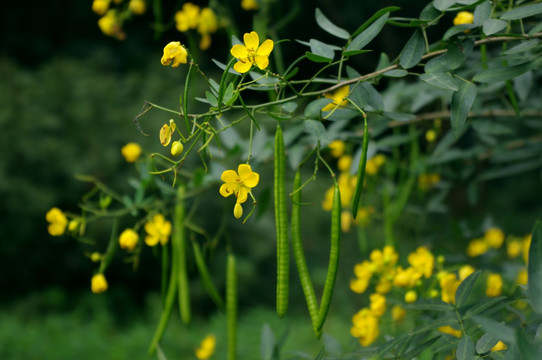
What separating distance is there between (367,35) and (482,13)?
0.45 feet

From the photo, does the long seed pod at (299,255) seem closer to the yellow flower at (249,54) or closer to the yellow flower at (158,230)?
the yellow flower at (249,54)

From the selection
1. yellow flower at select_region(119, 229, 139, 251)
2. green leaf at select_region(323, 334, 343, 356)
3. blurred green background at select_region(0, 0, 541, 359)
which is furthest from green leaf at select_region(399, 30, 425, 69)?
blurred green background at select_region(0, 0, 541, 359)

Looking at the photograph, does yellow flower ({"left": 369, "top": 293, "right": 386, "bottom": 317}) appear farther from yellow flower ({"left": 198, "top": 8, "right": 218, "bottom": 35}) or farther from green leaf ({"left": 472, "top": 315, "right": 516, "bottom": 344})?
yellow flower ({"left": 198, "top": 8, "right": 218, "bottom": 35})

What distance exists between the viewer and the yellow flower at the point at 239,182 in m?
0.57

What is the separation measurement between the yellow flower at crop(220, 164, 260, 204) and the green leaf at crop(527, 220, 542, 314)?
27 cm

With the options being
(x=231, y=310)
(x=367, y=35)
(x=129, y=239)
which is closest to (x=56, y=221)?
(x=129, y=239)

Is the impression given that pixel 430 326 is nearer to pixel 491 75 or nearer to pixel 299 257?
pixel 299 257

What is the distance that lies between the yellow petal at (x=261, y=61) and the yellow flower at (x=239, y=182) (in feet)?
0.34

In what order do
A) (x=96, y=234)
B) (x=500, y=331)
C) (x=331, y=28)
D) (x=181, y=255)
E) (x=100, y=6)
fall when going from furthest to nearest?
(x=96, y=234)
(x=100, y=6)
(x=181, y=255)
(x=331, y=28)
(x=500, y=331)

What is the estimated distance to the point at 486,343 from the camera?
0.56m

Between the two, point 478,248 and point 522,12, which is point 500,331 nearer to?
point 522,12

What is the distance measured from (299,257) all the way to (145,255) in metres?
2.63

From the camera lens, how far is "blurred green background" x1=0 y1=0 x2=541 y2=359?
263cm

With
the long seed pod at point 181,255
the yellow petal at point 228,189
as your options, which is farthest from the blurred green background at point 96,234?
the yellow petal at point 228,189
